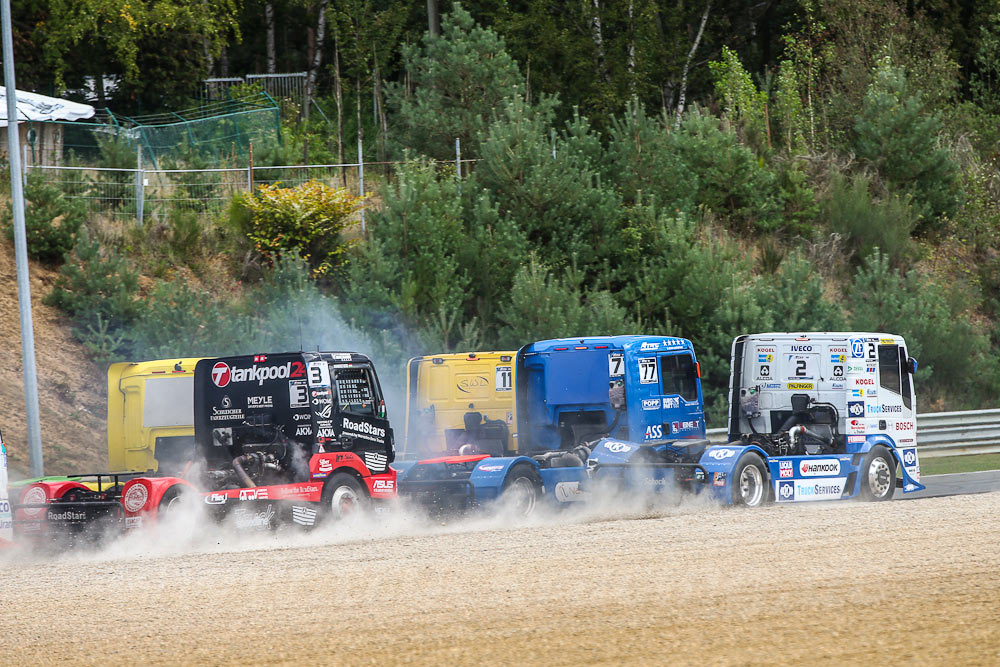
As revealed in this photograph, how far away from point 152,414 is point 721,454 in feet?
29.1

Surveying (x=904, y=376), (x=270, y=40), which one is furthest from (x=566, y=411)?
(x=270, y=40)

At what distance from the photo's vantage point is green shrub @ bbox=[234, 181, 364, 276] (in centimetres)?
2883

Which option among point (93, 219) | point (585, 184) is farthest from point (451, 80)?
point (93, 219)

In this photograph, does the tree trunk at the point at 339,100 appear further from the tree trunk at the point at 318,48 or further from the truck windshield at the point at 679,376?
the truck windshield at the point at 679,376

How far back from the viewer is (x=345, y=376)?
16031 mm

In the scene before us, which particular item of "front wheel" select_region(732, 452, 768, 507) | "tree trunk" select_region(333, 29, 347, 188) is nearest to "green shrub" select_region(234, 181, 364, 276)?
"tree trunk" select_region(333, 29, 347, 188)

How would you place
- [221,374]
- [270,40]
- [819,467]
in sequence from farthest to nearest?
[270,40] < [819,467] < [221,374]

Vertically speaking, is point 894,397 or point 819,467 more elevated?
point 894,397

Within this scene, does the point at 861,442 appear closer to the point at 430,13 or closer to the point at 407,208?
the point at 407,208

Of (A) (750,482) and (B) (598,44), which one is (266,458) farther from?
(B) (598,44)

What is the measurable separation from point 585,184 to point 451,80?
20.5 feet

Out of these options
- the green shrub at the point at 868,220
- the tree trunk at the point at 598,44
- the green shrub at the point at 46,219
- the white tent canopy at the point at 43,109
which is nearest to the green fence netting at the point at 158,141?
the white tent canopy at the point at 43,109

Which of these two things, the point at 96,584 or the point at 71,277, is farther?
the point at 71,277

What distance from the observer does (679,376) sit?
18500 millimetres
